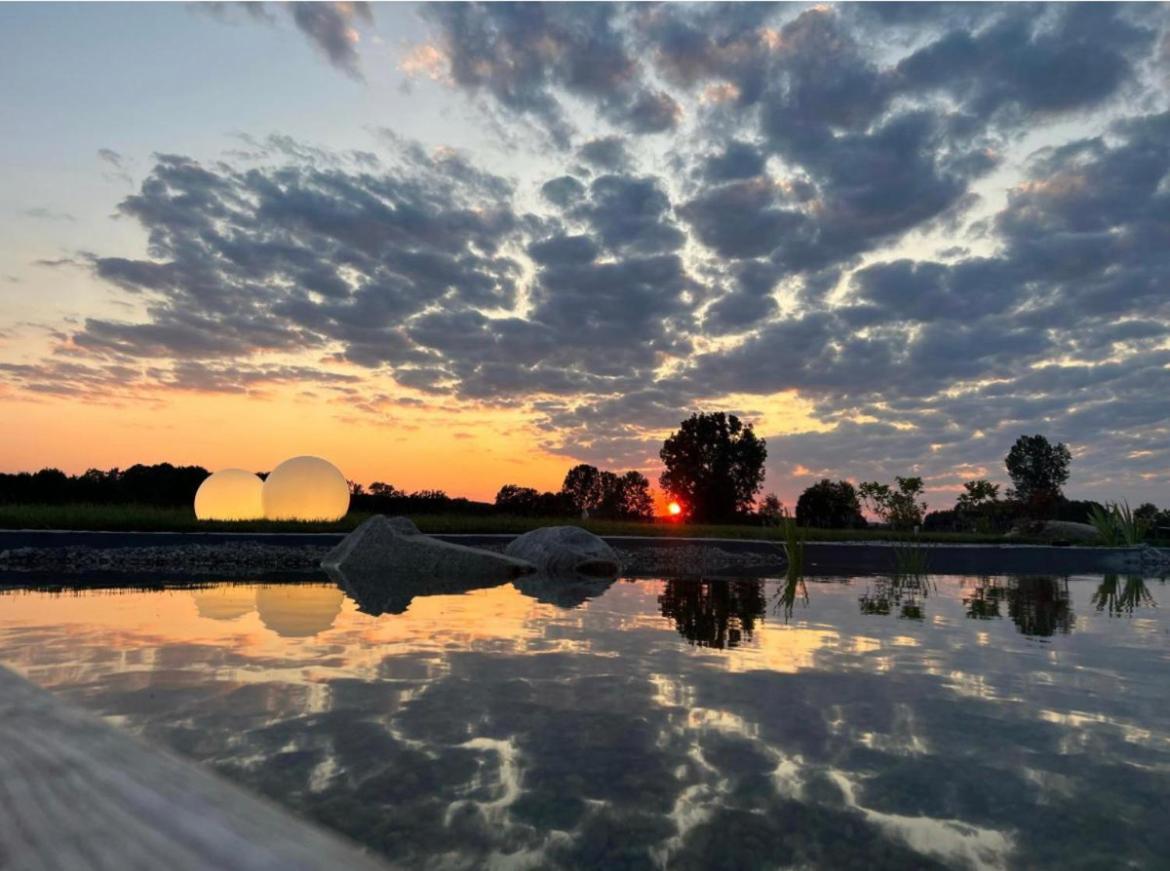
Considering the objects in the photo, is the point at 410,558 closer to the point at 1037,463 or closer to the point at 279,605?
the point at 279,605

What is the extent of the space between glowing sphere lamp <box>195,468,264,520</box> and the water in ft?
49.3

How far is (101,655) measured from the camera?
17.9ft

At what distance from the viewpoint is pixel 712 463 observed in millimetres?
53219

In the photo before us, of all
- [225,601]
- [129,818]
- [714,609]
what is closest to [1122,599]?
[714,609]

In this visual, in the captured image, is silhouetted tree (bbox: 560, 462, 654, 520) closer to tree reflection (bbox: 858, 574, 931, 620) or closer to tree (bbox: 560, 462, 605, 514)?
tree (bbox: 560, 462, 605, 514)

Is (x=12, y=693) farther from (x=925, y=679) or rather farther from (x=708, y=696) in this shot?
(x=925, y=679)

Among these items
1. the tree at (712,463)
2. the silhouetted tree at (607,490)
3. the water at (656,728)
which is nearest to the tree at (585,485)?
the silhouetted tree at (607,490)

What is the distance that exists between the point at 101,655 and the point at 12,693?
15.1ft

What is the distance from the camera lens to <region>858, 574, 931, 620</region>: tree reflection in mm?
9109

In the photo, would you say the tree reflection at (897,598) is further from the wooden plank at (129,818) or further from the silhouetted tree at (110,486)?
the silhouetted tree at (110,486)

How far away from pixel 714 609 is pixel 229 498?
1737cm

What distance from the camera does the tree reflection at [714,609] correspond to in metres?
6.86

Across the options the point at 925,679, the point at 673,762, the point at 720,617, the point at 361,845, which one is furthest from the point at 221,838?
the point at 720,617

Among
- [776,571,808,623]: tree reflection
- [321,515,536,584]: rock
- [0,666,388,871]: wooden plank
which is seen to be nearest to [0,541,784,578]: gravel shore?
[321,515,536,584]: rock
